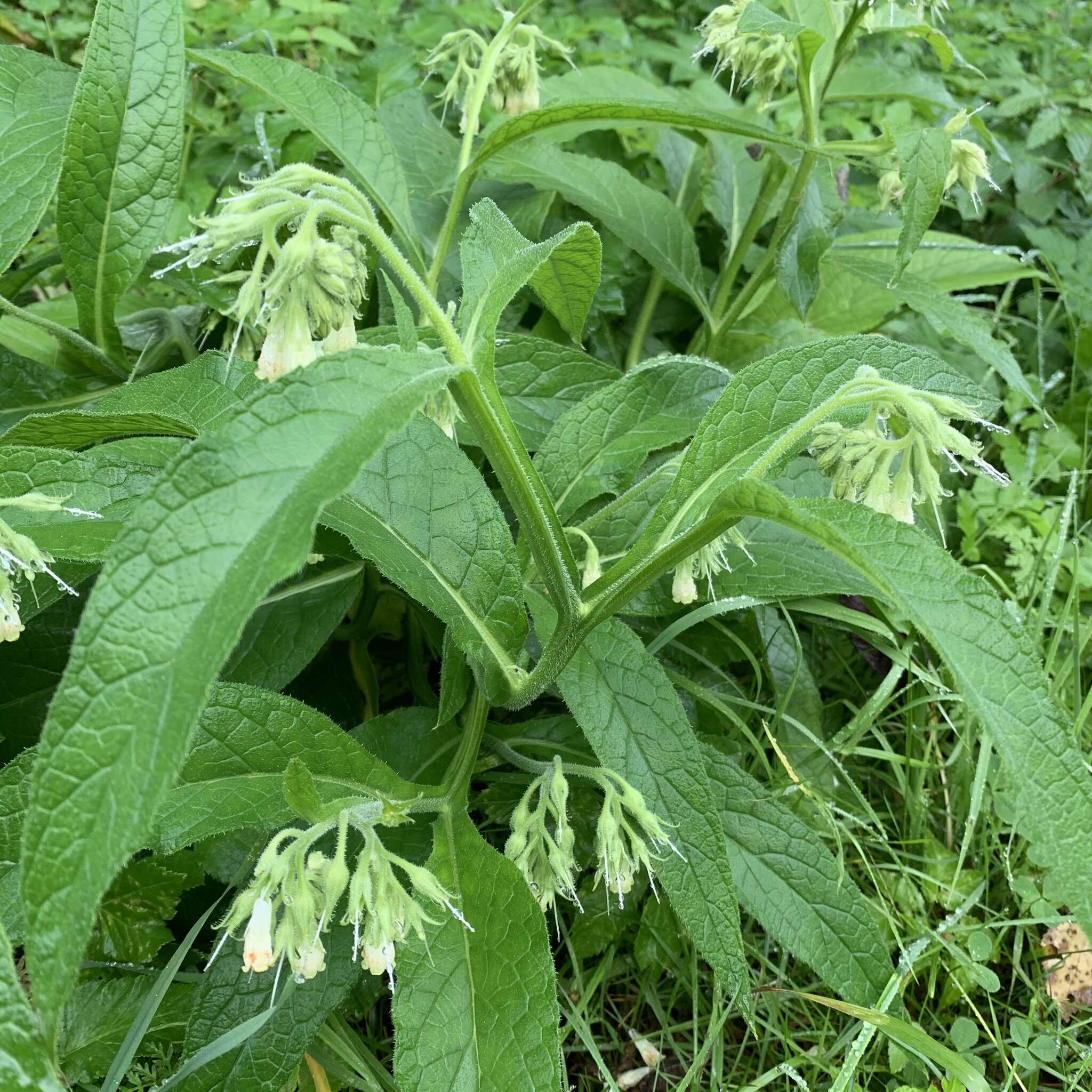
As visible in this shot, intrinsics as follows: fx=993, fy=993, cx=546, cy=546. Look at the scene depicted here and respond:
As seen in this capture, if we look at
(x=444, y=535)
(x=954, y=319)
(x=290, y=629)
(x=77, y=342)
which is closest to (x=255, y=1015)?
(x=290, y=629)

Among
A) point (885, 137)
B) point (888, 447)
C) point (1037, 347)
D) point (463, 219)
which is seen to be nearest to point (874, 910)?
point (888, 447)

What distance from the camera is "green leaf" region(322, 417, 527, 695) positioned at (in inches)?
52.9

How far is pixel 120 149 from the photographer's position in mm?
1676

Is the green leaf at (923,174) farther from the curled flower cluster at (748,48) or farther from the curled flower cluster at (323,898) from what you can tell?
the curled flower cluster at (323,898)

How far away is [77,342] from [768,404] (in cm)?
127

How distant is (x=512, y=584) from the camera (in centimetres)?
136

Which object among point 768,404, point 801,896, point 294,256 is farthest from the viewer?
point 801,896

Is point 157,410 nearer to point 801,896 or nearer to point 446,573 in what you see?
point 446,573

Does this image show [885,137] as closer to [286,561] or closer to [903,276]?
[903,276]

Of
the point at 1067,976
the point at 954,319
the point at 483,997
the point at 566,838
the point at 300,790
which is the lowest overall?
the point at 1067,976

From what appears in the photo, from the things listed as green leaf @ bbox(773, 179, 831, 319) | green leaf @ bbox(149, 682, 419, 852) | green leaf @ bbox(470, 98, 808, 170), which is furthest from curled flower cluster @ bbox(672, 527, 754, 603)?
green leaf @ bbox(773, 179, 831, 319)

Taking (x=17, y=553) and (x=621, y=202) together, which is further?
(x=621, y=202)

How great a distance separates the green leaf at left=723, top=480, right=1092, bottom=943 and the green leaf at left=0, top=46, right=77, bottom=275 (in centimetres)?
134

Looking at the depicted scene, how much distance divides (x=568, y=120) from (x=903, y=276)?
30.7 inches
